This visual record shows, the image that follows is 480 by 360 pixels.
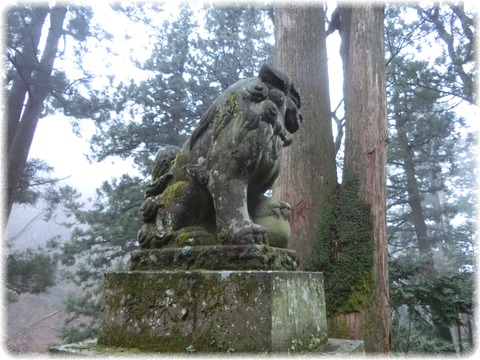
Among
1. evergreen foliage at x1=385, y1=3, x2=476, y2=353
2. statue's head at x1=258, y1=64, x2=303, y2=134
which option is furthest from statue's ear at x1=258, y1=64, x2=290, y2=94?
evergreen foliage at x1=385, y1=3, x2=476, y2=353

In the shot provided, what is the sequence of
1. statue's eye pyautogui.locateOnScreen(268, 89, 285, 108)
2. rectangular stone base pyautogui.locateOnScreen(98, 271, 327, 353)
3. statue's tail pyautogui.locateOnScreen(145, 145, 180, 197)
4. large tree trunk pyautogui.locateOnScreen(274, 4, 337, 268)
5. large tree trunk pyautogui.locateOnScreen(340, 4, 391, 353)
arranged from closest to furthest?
rectangular stone base pyautogui.locateOnScreen(98, 271, 327, 353) → statue's eye pyautogui.locateOnScreen(268, 89, 285, 108) → statue's tail pyautogui.locateOnScreen(145, 145, 180, 197) → large tree trunk pyautogui.locateOnScreen(340, 4, 391, 353) → large tree trunk pyautogui.locateOnScreen(274, 4, 337, 268)

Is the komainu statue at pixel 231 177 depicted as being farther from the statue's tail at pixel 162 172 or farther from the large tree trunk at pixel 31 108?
the large tree trunk at pixel 31 108

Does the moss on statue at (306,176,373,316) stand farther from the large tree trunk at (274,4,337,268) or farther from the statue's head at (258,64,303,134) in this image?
the statue's head at (258,64,303,134)

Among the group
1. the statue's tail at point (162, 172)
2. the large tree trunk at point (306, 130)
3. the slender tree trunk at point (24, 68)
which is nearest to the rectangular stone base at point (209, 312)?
the statue's tail at point (162, 172)

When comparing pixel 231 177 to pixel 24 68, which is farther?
pixel 24 68

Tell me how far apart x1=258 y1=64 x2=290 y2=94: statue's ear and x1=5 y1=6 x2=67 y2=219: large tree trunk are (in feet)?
20.2

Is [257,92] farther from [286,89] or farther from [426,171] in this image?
[426,171]

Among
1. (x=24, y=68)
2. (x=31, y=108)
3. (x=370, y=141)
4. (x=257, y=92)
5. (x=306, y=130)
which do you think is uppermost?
(x=24, y=68)

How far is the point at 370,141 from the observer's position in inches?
Answer: 173

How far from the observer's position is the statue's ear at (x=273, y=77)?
2.11m

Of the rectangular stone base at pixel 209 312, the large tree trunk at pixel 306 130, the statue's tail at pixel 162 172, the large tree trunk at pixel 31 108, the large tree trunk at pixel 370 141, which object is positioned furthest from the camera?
the large tree trunk at pixel 31 108

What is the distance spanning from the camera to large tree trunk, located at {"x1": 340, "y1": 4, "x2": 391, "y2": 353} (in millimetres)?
3887

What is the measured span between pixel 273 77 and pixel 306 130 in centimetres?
262

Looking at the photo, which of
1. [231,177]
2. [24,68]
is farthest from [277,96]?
[24,68]
